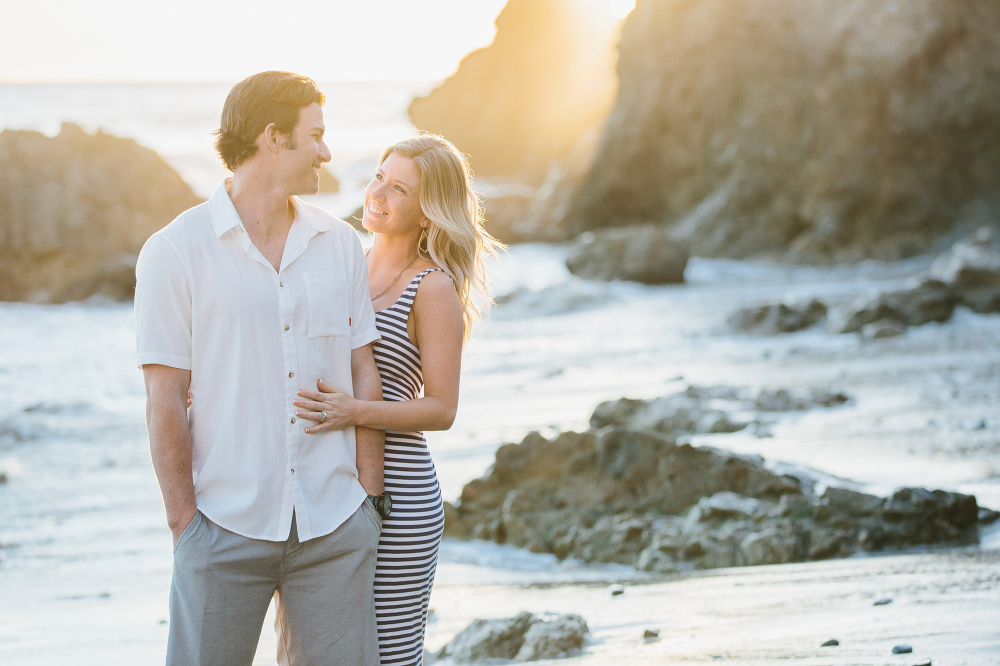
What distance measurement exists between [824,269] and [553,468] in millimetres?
16831

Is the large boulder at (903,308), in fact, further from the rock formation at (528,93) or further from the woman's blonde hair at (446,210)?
the rock formation at (528,93)

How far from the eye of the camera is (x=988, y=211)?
21312 millimetres

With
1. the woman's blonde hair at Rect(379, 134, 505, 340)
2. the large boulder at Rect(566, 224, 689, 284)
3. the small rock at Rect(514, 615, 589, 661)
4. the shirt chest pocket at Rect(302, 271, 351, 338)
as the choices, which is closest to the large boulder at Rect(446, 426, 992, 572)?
the small rock at Rect(514, 615, 589, 661)

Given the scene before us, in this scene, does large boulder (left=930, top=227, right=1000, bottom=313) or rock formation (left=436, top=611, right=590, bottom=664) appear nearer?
rock formation (left=436, top=611, right=590, bottom=664)

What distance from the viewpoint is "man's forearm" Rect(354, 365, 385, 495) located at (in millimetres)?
2520

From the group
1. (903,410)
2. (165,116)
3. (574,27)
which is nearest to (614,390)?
(903,410)

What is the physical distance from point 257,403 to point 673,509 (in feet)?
12.5

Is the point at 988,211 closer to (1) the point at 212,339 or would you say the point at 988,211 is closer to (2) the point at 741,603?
(2) the point at 741,603

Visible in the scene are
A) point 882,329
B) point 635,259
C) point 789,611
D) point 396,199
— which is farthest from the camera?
point 635,259

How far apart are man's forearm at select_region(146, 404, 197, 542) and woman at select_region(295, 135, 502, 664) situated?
289 millimetres

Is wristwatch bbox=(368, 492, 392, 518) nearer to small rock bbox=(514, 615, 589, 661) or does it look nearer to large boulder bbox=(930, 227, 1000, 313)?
small rock bbox=(514, 615, 589, 661)

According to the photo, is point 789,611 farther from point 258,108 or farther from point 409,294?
point 258,108

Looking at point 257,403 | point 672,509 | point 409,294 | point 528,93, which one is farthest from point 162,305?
point 528,93

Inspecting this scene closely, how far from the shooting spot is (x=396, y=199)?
287 centimetres
